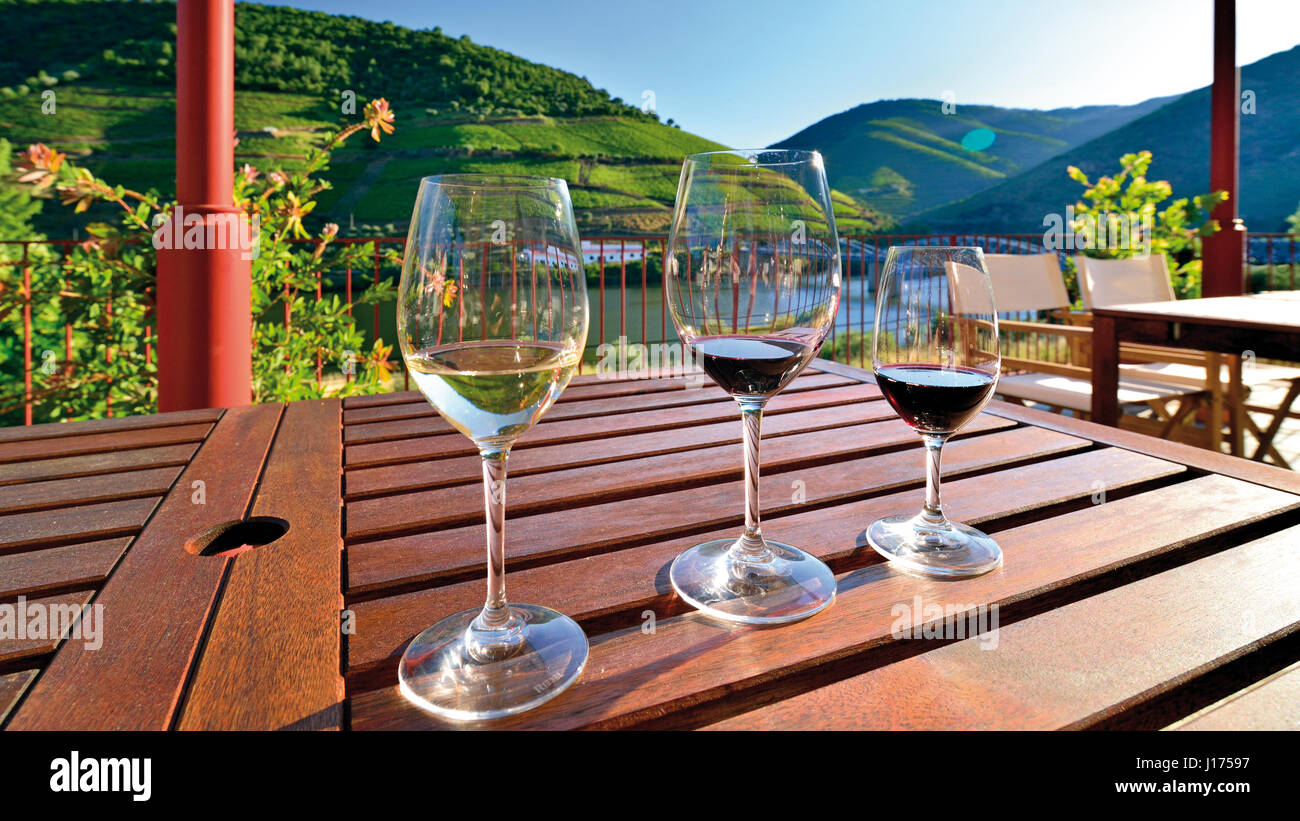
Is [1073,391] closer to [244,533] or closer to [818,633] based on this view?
[818,633]

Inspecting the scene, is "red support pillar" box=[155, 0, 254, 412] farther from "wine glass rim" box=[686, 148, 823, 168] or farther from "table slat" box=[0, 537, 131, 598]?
"wine glass rim" box=[686, 148, 823, 168]

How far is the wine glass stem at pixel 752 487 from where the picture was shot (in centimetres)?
58

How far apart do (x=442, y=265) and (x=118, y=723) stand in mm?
347

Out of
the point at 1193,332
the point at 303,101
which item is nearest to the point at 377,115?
the point at 1193,332

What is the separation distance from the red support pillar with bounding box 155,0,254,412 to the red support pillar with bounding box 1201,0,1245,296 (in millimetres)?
5533

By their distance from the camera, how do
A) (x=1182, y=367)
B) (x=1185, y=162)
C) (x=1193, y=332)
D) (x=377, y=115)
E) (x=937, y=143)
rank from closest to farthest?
1. (x=1193, y=332)
2. (x=377, y=115)
3. (x=1182, y=367)
4. (x=1185, y=162)
5. (x=937, y=143)

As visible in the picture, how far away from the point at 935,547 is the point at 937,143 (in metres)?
50.5

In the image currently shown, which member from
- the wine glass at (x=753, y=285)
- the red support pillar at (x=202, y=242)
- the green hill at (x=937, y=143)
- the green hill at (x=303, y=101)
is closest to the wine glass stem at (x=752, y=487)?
the wine glass at (x=753, y=285)

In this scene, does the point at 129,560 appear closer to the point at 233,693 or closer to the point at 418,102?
the point at 233,693

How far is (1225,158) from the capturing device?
4.56 meters

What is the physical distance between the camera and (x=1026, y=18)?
2908 centimetres

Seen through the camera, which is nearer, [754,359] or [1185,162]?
[754,359]

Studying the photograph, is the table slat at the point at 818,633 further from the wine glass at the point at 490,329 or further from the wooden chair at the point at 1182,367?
the wooden chair at the point at 1182,367
